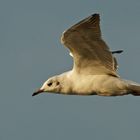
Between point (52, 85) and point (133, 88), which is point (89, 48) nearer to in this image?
point (133, 88)

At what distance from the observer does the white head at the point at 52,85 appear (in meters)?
26.4

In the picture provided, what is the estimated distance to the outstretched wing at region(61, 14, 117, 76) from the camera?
80.4ft

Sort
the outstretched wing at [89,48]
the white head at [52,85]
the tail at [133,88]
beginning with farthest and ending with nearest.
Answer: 1. the white head at [52,85]
2. the tail at [133,88]
3. the outstretched wing at [89,48]

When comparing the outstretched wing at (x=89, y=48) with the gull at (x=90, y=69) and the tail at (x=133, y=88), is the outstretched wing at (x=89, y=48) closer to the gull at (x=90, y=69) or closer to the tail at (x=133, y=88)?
the gull at (x=90, y=69)

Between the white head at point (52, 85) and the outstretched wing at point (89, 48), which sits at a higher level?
the outstretched wing at point (89, 48)

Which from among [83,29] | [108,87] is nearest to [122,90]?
[108,87]

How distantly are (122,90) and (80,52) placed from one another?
141 cm

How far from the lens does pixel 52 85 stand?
26.6 m

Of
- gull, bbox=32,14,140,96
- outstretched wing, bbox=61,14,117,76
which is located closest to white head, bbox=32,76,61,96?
gull, bbox=32,14,140,96

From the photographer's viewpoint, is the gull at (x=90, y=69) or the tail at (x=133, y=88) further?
the tail at (x=133, y=88)

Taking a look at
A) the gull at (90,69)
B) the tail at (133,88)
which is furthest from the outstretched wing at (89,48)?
the tail at (133,88)

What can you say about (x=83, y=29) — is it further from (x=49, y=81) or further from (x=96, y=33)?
(x=49, y=81)

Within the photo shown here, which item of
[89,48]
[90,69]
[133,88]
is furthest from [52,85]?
[133,88]

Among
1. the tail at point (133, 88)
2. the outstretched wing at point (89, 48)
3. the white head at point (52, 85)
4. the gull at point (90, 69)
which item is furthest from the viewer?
the white head at point (52, 85)
